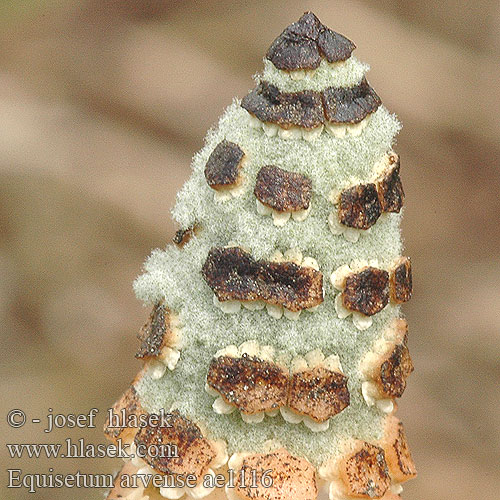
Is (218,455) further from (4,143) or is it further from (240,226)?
(4,143)

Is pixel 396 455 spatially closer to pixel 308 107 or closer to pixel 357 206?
pixel 357 206

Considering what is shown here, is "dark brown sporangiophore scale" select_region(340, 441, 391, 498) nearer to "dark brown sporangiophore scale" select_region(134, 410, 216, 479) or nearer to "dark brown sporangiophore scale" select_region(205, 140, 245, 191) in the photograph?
"dark brown sporangiophore scale" select_region(134, 410, 216, 479)

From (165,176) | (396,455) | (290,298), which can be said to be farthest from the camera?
(165,176)

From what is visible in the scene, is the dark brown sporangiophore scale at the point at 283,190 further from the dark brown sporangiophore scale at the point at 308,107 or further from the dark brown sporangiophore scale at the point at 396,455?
the dark brown sporangiophore scale at the point at 396,455

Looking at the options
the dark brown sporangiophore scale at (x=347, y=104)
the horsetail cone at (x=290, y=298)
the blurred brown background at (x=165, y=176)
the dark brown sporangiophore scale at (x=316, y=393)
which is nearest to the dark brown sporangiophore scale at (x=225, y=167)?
the horsetail cone at (x=290, y=298)

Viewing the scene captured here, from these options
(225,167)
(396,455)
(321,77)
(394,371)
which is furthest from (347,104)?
(396,455)

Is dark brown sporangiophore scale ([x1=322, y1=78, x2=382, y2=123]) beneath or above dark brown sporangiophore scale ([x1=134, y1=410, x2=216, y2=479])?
above

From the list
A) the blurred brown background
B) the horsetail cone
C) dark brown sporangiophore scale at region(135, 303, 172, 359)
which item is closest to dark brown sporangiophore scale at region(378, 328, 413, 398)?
the horsetail cone
